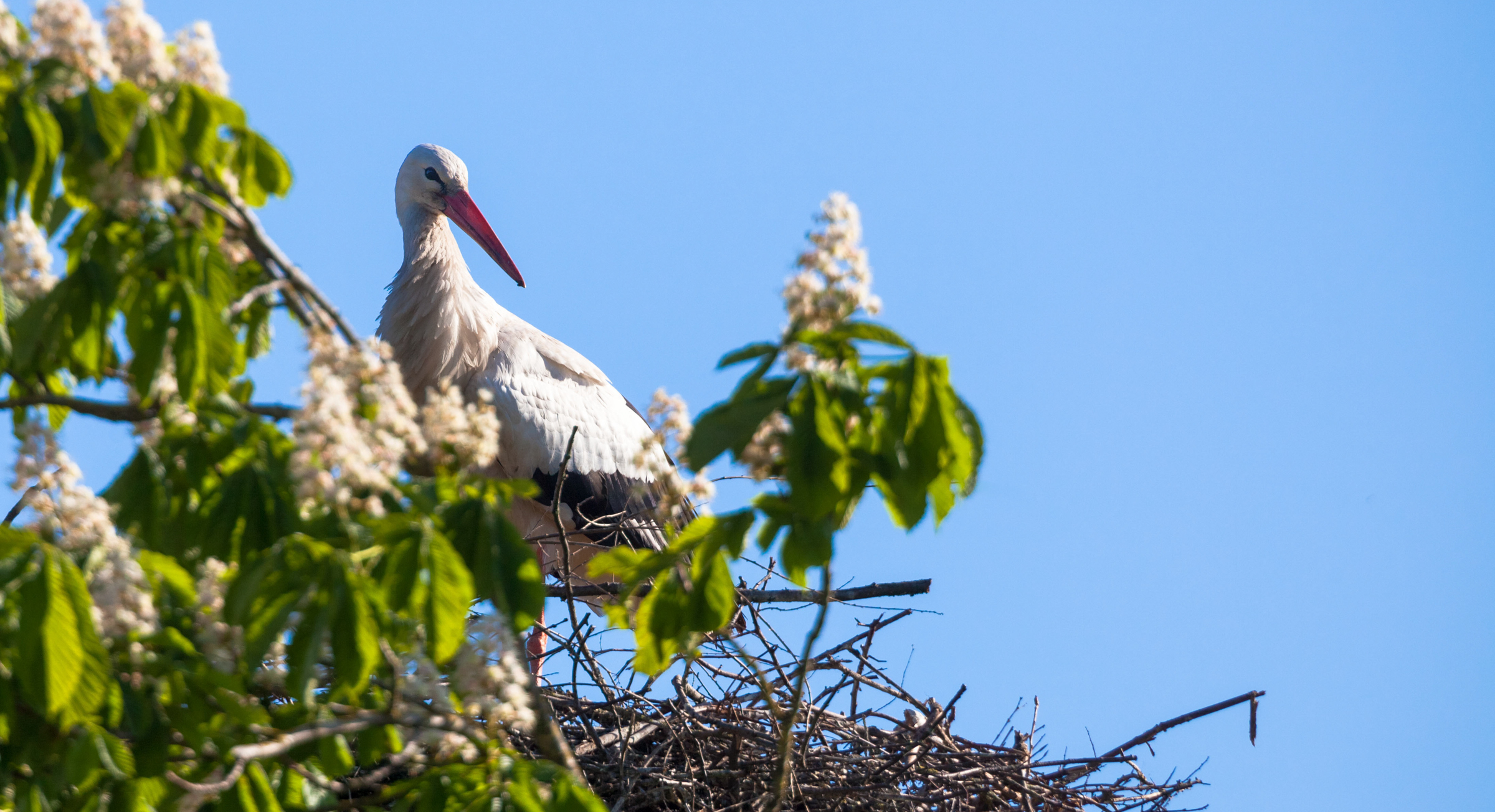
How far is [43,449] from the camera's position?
2.23 m

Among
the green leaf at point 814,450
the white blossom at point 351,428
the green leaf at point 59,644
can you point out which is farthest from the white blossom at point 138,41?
the green leaf at point 814,450

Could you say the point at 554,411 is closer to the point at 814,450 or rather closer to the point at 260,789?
the point at 260,789

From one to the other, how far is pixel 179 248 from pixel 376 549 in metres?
0.58

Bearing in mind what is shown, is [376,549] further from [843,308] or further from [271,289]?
[843,308]

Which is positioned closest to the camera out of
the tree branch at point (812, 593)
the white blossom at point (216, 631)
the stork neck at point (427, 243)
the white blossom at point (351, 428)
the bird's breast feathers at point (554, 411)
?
the white blossom at point (351, 428)

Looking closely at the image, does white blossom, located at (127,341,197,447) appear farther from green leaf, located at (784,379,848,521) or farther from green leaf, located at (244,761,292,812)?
green leaf, located at (784,379,848,521)

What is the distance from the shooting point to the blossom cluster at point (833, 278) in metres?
2.16

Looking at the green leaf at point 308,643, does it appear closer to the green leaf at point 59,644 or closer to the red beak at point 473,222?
the green leaf at point 59,644

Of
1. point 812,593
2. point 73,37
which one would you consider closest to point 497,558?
point 73,37

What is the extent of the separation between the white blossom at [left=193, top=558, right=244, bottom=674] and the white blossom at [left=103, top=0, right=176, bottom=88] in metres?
0.78

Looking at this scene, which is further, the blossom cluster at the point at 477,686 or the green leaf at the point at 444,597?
the blossom cluster at the point at 477,686

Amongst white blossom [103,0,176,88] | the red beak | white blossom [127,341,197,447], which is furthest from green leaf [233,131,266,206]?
the red beak

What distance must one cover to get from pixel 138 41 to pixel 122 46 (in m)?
0.04

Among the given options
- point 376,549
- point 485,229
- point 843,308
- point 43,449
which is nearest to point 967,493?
point 843,308
